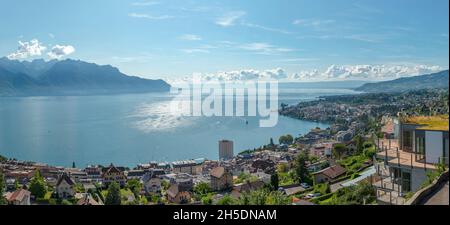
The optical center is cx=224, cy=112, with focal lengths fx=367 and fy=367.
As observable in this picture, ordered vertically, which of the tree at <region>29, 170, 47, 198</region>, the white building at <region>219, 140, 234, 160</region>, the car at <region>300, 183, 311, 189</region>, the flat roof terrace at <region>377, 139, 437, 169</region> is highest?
the flat roof terrace at <region>377, 139, 437, 169</region>

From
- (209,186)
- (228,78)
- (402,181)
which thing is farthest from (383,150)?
(209,186)

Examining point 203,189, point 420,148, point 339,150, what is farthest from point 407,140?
point 339,150

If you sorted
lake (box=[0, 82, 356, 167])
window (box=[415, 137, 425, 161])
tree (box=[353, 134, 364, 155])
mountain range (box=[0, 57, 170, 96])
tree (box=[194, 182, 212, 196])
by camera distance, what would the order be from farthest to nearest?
mountain range (box=[0, 57, 170, 96]), lake (box=[0, 82, 356, 167]), tree (box=[353, 134, 364, 155]), tree (box=[194, 182, 212, 196]), window (box=[415, 137, 425, 161])

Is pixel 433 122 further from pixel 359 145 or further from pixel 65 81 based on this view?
pixel 65 81

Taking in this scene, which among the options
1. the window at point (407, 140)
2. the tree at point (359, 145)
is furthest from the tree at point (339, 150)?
the window at point (407, 140)

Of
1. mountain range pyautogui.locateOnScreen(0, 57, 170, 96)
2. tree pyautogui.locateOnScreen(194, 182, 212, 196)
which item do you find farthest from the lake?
tree pyautogui.locateOnScreen(194, 182, 212, 196)

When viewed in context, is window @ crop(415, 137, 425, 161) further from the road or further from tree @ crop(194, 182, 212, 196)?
tree @ crop(194, 182, 212, 196)
